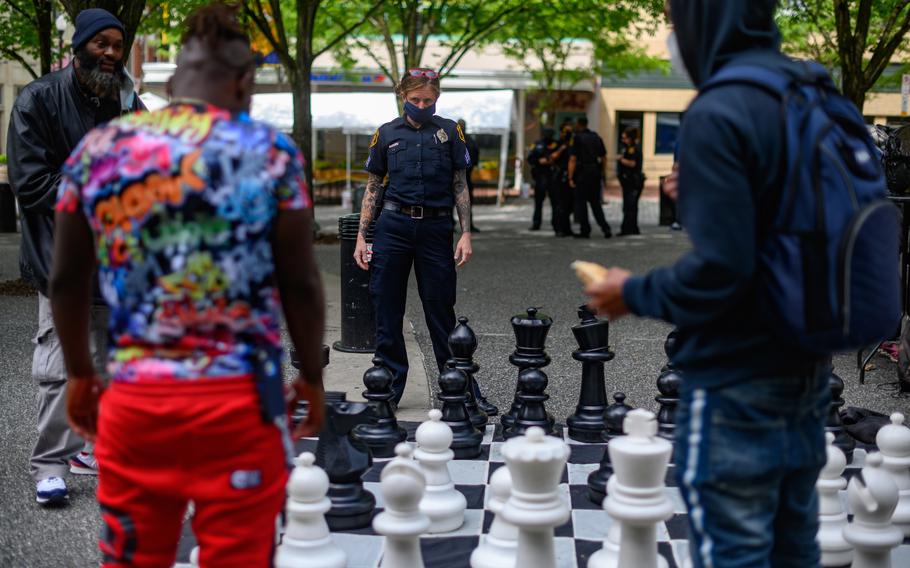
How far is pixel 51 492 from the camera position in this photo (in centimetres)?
420

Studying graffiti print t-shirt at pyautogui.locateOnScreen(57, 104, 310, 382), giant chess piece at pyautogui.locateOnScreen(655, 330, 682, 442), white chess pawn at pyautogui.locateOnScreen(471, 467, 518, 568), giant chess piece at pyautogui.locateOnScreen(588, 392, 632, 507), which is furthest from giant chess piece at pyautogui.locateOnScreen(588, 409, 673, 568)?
giant chess piece at pyautogui.locateOnScreen(655, 330, 682, 442)

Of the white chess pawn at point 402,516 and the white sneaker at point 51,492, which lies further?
the white sneaker at point 51,492

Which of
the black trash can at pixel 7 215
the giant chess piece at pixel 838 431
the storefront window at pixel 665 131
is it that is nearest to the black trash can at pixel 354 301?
the giant chess piece at pixel 838 431

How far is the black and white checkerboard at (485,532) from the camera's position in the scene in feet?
11.6

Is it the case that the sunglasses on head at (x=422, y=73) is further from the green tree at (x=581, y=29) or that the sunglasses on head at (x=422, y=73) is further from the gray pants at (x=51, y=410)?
the green tree at (x=581, y=29)

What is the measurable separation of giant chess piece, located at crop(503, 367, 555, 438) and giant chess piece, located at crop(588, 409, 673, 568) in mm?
1616

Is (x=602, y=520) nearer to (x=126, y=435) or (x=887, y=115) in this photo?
(x=126, y=435)

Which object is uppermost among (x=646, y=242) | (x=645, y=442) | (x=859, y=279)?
(x=859, y=279)

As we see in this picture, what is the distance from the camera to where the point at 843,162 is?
2172 millimetres

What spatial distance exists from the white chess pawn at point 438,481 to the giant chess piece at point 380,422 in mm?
776

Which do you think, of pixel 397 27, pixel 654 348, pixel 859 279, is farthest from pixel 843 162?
pixel 397 27

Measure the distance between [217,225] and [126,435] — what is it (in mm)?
440

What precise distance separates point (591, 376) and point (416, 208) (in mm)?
1207

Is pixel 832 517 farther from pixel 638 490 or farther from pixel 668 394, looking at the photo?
pixel 668 394
